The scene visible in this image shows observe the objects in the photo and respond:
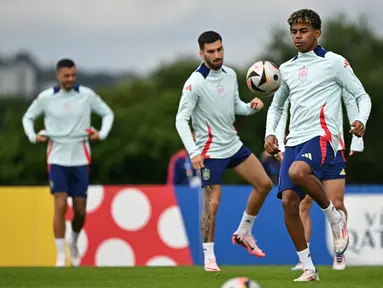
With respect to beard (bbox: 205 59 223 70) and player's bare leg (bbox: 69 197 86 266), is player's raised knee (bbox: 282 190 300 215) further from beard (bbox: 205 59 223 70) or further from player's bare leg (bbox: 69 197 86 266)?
player's bare leg (bbox: 69 197 86 266)

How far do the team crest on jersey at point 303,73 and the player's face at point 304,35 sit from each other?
0.20 m

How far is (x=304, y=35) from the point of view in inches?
406

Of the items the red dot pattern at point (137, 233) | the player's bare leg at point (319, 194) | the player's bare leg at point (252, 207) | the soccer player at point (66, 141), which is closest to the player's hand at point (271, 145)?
the player's bare leg at point (319, 194)

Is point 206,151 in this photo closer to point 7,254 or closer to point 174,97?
point 7,254

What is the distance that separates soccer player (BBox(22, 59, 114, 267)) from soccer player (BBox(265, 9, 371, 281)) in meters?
5.22

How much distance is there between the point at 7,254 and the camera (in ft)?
57.0

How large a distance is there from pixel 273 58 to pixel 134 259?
5347cm

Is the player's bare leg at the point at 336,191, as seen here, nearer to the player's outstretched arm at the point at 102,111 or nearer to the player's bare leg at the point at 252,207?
the player's bare leg at the point at 252,207

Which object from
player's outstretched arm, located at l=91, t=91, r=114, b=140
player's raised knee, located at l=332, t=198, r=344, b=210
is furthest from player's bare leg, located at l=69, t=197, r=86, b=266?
player's raised knee, located at l=332, t=198, r=344, b=210

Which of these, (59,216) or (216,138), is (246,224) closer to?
(216,138)

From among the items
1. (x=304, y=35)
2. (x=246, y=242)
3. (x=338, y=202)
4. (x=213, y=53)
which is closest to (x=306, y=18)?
(x=304, y=35)

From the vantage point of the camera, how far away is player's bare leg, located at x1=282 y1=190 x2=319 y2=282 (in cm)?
1017

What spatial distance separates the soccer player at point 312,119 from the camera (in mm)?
10180

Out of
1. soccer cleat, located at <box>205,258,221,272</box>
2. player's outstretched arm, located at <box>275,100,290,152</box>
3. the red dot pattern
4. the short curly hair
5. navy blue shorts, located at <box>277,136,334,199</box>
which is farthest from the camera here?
the red dot pattern
